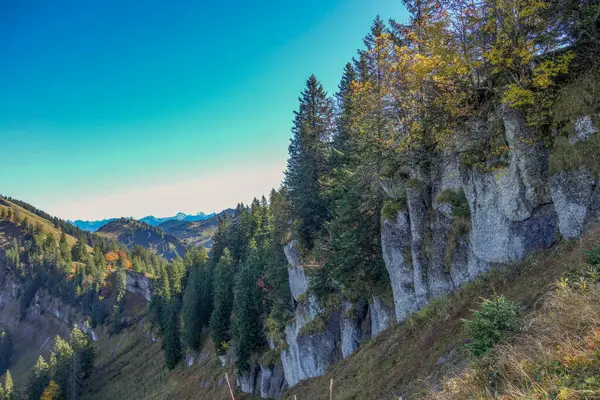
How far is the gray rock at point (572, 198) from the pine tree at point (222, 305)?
4697 cm

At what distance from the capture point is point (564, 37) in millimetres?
11320

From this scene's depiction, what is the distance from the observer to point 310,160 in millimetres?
32719

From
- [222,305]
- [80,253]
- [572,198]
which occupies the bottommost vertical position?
[222,305]

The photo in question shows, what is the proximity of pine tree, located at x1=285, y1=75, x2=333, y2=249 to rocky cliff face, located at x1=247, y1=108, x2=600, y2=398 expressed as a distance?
364 inches

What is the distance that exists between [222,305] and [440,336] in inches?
1836

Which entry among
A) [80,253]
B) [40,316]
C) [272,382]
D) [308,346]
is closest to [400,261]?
[308,346]

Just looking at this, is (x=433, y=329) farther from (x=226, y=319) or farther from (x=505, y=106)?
(x=226, y=319)

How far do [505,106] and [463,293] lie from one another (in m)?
7.86

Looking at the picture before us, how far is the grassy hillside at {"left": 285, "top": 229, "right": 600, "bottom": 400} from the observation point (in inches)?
356

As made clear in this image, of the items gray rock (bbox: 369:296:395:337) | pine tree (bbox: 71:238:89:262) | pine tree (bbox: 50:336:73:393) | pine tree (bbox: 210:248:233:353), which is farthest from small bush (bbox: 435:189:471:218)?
pine tree (bbox: 71:238:89:262)

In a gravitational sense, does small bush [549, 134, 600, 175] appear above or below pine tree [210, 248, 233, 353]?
above

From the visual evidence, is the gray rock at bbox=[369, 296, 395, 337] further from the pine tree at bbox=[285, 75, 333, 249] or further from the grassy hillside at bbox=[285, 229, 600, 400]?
the pine tree at bbox=[285, 75, 333, 249]

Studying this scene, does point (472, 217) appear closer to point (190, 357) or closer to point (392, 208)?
point (392, 208)

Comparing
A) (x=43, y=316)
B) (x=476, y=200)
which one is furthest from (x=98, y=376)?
(x=476, y=200)
